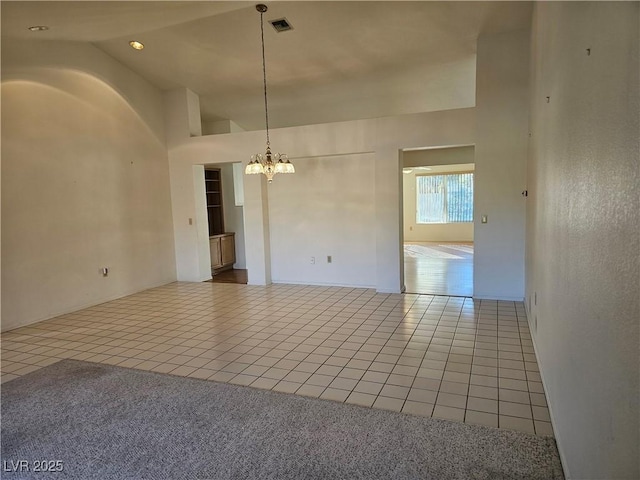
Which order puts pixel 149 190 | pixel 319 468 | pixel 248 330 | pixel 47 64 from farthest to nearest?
Answer: pixel 149 190
pixel 47 64
pixel 248 330
pixel 319 468

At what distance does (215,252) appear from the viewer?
313 inches

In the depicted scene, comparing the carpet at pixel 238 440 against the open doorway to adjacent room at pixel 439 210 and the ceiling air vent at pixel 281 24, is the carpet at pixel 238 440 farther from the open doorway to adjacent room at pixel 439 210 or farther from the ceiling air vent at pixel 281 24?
the open doorway to adjacent room at pixel 439 210

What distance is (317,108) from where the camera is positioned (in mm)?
6789

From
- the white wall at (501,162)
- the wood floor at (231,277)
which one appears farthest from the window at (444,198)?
the white wall at (501,162)

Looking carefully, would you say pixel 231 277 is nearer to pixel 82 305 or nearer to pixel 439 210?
pixel 82 305

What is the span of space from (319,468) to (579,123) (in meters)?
2.04

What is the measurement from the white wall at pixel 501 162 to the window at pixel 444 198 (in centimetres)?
678

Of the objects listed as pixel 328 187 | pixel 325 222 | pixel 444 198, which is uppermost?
pixel 328 187

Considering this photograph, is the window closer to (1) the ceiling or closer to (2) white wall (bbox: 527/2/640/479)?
(1) the ceiling

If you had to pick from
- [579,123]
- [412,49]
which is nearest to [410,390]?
[579,123]

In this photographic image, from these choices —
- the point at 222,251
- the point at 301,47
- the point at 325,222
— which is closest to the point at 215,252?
the point at 222,251

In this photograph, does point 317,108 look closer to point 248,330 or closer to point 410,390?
point 248,330

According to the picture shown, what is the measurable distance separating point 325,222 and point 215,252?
110 inches

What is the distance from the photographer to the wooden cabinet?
789cm
